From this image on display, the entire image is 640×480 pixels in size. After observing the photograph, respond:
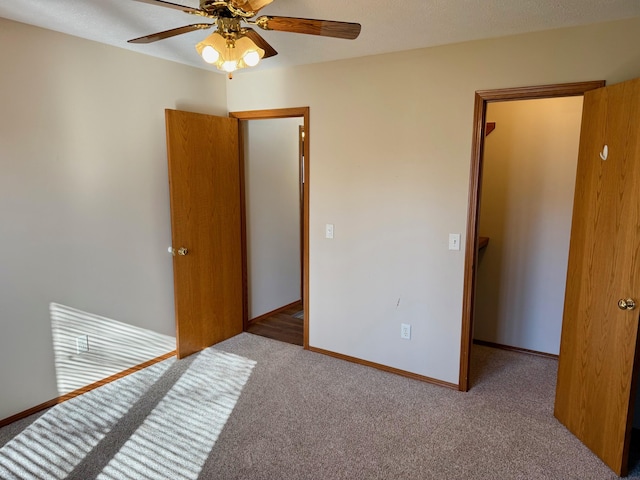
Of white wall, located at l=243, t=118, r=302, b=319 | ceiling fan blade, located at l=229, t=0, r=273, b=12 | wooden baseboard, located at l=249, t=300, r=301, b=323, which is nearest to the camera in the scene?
ceiling fan blade, located at l=229, t=0, r=273, b=12

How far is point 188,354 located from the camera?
3.37 meters

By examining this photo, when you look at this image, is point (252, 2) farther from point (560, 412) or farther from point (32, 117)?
point (560, 412)

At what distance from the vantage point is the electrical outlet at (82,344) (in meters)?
2.73

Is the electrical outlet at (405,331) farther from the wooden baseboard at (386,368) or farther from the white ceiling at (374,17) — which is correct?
the white ceiling at (374,17)

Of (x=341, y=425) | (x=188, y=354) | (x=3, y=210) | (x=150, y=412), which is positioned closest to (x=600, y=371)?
(x=341, y=425)

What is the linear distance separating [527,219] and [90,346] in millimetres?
3500

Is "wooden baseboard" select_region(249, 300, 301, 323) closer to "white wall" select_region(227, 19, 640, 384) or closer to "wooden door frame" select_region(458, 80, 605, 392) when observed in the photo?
"white wall" select_region(227, 19, 640, 384)

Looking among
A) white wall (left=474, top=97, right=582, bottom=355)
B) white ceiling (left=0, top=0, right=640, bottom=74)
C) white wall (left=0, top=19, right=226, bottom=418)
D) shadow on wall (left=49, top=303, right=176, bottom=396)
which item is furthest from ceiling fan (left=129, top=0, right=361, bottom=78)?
white wall (left=474, top=97, right=582, bottom=355)

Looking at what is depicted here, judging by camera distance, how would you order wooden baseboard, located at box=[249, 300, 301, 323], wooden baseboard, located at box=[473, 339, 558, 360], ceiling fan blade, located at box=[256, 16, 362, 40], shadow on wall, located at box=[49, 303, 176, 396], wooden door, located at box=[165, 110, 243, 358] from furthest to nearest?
1. wooden baseboard, located at box=[249, 300, 301, 323]
2. wooden baseboard, located at box=[473, 339, 558, 360]
3. wooden door, located at box=[165, 110, 243, 358]
4. shadow on wall, located at box=[49, 303, 176, 396]
5. ceiling fan blade, located at box=[256, 16, 362, 40]

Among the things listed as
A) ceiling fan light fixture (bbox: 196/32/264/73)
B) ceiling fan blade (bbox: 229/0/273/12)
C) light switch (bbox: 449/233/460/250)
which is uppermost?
ceiling fan blade (bbox: 229/0/273/12)

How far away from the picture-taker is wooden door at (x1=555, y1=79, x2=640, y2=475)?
1.92m

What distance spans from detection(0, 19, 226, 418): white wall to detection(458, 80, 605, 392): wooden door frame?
89.3 inches

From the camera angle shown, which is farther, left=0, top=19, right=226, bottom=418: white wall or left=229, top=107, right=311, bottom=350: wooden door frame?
left=229, top=107, right=311, bottom=350: wooden door frame

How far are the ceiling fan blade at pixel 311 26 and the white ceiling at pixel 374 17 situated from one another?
397mm
